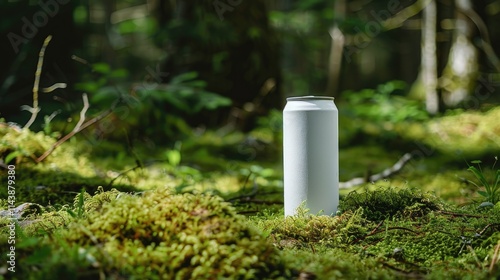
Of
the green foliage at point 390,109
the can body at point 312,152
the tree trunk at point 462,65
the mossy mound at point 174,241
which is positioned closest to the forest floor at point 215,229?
the mossy mound at point 174,241

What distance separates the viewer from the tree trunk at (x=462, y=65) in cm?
677

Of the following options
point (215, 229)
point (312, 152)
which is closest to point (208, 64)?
point (312, 152)

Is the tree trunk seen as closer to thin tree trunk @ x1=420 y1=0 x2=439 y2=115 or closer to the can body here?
thin tree trunk @ x1=420 y1=0 x2=439 y2=115

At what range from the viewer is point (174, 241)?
6.54 ft

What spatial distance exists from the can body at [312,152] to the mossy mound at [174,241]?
→ 0.71 meters

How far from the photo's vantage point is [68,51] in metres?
6.30

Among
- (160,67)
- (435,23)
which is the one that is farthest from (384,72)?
(160,67)

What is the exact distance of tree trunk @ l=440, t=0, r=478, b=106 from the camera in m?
6.77

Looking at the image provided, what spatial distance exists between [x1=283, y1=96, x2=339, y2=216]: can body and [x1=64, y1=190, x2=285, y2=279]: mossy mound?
71 centimetres

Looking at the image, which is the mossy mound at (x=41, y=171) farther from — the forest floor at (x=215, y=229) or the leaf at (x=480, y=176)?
the leaf at (x=480, y=176)

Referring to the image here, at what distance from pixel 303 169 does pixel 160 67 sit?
4.66 meters

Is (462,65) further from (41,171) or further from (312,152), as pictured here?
(41,171)

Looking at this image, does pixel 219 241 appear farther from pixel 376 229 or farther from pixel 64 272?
pixel 376 229

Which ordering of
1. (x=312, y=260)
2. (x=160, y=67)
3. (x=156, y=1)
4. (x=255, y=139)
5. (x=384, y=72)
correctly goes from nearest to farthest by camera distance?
(x=312, y=260)
(x=255, y=139)
(x=160, y=67)
(x=156, y=1)
(x=384, y=72)
